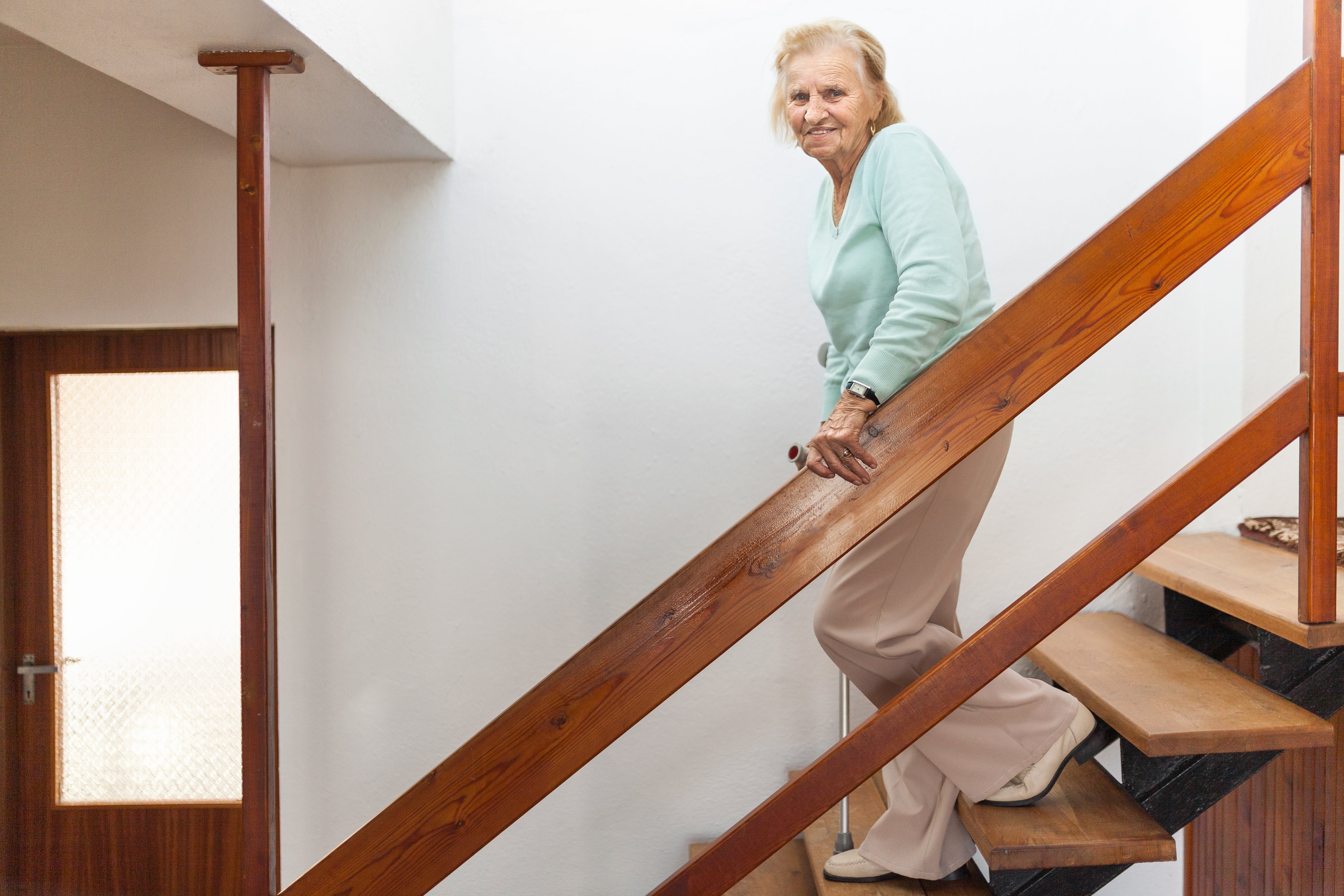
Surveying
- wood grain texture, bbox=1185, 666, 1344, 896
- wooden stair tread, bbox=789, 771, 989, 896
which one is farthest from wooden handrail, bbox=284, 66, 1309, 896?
wood grain texture, bbox=1185, 666, 1344, 896

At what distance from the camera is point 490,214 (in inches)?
92.1

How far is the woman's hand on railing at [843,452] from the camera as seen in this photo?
3.80ft

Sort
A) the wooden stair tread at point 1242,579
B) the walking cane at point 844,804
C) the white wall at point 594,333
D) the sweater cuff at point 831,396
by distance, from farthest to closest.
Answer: the white wall at point 594,333 < the walking cane at point 844,804 < the sweater cuff at point 831,396 < the wooden stair tread at point 1242,579

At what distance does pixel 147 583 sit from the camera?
2.57m

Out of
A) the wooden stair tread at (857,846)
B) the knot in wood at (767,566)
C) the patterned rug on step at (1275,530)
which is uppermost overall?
the knot in wood at (767,566)

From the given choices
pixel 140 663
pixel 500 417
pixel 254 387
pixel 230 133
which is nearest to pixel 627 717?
pixel 254 387

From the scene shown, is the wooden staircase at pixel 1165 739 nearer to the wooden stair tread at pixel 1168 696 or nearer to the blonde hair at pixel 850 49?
the wooden stair tread at pixel 1168 696

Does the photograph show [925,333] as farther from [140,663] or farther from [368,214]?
[140,663]

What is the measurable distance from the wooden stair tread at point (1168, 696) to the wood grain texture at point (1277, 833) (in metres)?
0.48

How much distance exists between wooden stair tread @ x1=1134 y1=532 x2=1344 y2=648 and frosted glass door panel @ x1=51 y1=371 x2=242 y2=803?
95.6 inches

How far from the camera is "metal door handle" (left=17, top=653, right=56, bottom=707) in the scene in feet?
8.45

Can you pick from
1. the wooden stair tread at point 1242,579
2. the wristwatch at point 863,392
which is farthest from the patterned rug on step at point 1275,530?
the wristwatch at point 863,392

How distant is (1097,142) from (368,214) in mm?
1907

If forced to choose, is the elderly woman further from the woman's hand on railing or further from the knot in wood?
the knot in wood
